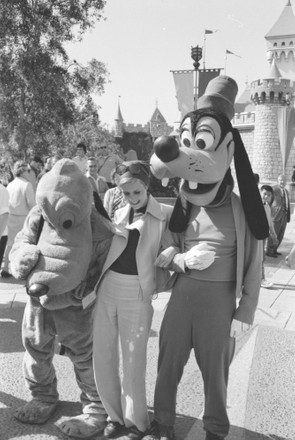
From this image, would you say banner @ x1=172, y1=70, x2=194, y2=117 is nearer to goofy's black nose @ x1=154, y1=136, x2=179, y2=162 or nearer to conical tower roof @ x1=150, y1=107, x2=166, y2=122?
goofy's black nose @ x1=154, y1=136, x2=179, y2=162

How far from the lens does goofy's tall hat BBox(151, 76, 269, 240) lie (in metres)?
2.60

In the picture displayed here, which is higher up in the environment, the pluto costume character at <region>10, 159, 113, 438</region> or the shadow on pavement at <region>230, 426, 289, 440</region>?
the pluto costume character at <region>10, 159, 113, 438</region>

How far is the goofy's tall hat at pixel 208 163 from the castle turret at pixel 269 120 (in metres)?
32.5

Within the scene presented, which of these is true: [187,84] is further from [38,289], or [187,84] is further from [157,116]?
[157,116]

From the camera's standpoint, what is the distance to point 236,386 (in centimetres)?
356

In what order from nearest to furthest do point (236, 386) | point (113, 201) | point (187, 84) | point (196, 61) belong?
point (236, 386) → point (113, 201) → point (187, 84) → point (196, 61)

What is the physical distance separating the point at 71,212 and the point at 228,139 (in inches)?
40.7

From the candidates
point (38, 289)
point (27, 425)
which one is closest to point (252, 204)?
point (38, 289)

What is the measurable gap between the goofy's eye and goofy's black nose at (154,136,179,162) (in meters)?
0.16

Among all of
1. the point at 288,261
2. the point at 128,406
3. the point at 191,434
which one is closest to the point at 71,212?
the point at 128,406

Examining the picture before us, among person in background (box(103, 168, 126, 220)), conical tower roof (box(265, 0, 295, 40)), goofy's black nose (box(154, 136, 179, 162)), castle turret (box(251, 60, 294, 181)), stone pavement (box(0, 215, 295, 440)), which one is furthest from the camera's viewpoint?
conical tower roof (box(265, 0, 295, 40))

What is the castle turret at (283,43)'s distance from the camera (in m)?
60.4

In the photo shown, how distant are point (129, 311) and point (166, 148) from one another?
0.98 meters

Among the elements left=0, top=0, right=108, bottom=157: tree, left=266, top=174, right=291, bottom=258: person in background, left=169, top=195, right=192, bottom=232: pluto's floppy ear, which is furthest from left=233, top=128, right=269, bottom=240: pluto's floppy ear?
left=0, top=0, right=108, bottom=157: tree
